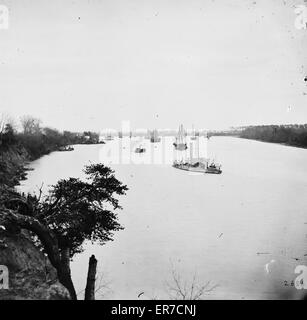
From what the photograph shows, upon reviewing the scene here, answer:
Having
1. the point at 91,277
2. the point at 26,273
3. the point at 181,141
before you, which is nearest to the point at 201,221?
the point at 181,141

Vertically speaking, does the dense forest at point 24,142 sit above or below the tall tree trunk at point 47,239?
above

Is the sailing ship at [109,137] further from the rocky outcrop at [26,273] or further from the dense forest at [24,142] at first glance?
the rocky outcrop at [26,273]

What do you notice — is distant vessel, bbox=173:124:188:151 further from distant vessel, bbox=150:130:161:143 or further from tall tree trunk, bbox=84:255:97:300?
tall tree trunk, bbox=84:255:97:300

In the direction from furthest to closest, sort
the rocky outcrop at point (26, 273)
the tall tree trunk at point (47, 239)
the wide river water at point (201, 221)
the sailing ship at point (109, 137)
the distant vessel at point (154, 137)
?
the distant vessel at point (154, 137) → the sailing ship at point (109, 137) → the wide river water at point (201, 221) → the tall tree trunk at point (47, 239) → the rocky outcrop at point (26, 273)

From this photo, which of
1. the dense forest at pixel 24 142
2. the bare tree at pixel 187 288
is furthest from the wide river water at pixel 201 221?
the dense forest at pixel 24 142

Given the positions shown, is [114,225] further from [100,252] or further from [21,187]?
[21,187]

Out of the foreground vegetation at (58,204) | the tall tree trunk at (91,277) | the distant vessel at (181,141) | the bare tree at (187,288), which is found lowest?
the bare tree at (187,288)
